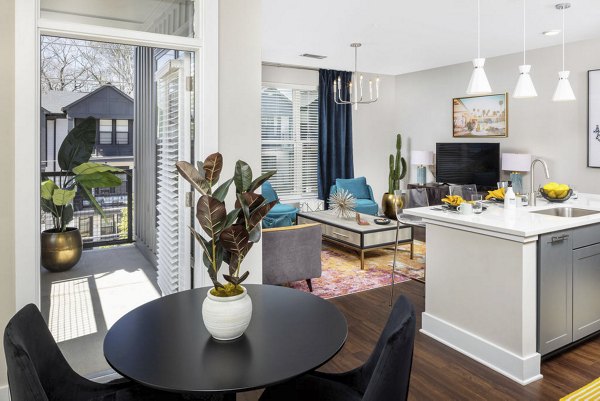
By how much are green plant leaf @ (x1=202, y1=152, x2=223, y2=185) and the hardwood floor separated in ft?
4.95

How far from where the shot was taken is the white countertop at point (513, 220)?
256cm

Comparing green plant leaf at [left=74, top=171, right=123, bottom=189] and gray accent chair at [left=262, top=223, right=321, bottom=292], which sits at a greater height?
green plant leaf at [left=74, top=171, right=123, bottom=189]

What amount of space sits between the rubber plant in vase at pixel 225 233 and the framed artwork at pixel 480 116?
20.0 feet

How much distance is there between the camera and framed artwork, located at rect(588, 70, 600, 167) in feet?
17.7

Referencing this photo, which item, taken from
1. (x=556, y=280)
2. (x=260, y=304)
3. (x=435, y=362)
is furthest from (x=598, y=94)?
(x=260, y=304)

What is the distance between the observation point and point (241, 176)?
1472 mm

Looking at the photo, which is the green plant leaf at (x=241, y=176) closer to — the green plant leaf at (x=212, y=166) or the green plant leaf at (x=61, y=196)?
the green plant leaf at (x=212, y=166)

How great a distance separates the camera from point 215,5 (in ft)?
8.60

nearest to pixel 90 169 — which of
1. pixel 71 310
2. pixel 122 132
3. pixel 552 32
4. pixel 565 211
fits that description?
pixel 71 310

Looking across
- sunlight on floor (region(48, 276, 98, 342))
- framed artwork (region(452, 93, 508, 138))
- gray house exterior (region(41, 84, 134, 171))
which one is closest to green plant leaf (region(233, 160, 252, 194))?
gray house exterior (region(41, 84, 134, 171))

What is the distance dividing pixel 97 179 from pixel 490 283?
2560 mm

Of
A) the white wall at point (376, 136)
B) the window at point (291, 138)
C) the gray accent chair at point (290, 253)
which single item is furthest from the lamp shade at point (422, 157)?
the gray accent chair at point (290, 253)

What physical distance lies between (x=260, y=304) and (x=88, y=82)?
262cm

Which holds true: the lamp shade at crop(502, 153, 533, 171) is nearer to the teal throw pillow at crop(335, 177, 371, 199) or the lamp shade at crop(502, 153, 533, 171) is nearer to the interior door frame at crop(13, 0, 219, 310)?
the teal throw pillow at crop(335, 177, 371, 199)
